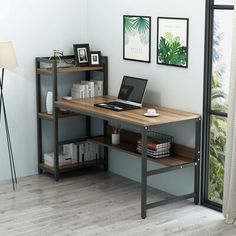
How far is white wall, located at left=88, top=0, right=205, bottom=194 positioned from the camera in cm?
514

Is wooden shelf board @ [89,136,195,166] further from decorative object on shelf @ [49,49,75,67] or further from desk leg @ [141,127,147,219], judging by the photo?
decorative object on shelf @ [49,49,75,67]

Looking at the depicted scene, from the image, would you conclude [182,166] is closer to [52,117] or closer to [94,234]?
[94,234]

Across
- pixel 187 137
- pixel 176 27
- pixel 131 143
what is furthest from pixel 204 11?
pixel 131 143

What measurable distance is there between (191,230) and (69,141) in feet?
6.37

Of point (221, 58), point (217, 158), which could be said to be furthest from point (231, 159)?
point (221, 58)

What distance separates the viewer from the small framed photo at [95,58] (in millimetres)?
6094

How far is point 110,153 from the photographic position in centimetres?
635

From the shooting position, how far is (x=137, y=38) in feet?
18.8

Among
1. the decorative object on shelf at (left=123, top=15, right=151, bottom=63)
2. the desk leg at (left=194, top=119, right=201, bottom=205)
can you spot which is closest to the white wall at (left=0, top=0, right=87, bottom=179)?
the decorative object on shelf at (left=123, top=15, right=151, bottom=63)

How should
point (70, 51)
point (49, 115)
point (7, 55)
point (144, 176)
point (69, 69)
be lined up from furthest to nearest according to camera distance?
point (70, 51), point (49, 115), point (69, 69), point (7, 55), point (144, 176)

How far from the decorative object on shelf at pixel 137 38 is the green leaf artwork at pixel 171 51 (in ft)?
0.63

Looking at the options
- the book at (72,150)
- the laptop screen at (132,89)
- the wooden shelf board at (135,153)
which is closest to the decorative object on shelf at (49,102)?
the book at (72,150)

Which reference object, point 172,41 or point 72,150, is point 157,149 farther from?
point 72,150

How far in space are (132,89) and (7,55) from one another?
122 cm
